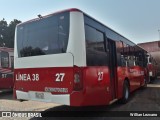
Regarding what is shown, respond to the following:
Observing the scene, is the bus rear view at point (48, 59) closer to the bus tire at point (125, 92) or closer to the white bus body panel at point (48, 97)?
the white bus body panel at point (48, 97)

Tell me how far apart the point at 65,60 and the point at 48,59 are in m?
0.66

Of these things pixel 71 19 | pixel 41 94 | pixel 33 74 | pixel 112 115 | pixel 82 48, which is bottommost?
pixel 112 115

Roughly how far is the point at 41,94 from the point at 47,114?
1.40 metres

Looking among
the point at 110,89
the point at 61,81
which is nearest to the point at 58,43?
the point at 61,81

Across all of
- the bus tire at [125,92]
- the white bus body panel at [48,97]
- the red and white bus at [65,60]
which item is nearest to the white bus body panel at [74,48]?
the red and white bus at [65,60]

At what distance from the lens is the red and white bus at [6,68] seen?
13.7 meters

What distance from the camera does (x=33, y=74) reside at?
23.6ft

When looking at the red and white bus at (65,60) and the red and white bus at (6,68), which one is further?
the red and white bus at (6,68)

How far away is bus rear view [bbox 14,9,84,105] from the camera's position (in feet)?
20.7

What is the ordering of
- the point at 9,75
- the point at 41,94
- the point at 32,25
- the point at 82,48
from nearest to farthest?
the point at 82,48
the point at 41,94
the point at 32,25
the point at 9,75

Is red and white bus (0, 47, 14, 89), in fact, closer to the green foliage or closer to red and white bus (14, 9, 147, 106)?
red and white bus (14, 9, 147, 106)

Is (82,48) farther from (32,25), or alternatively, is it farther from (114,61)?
(114,61)

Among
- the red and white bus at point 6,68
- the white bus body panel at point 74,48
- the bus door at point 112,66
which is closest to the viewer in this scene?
the white bus body panel at point 74,48

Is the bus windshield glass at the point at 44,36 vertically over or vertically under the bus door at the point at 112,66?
over
